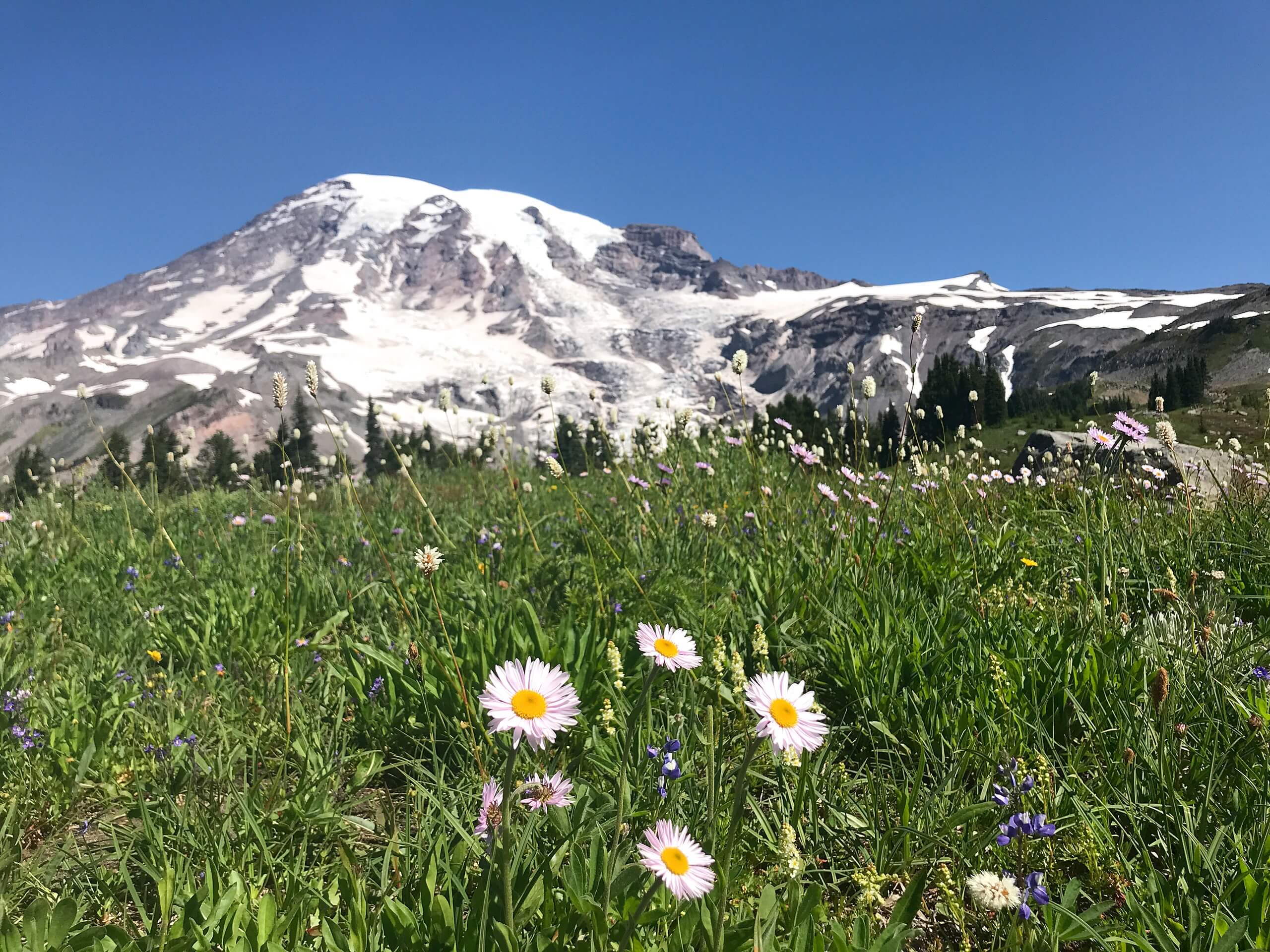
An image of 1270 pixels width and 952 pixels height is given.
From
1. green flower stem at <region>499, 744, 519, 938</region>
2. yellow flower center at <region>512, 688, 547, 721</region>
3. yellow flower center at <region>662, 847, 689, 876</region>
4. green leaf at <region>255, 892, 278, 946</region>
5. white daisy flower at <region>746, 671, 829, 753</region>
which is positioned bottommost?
green leaf at <region>255, 892, 278, 946</region>

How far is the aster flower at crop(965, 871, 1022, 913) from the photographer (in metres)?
1.12

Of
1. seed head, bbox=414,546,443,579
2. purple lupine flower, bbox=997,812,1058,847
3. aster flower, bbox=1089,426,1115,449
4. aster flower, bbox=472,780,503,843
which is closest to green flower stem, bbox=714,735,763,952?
aster flower, bbox=472,780,503,843

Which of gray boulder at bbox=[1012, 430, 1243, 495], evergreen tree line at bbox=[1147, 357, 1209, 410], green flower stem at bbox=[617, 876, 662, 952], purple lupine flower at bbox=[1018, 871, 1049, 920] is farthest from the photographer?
evergreen tree line at bbox=[1147, 357, 1209, 410]

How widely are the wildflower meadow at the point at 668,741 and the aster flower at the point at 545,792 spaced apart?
0.06 feet

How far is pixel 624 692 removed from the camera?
2.51m

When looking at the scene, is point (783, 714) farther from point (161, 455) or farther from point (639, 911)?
point (161, 455)

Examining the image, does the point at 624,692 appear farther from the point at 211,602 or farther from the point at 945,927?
the point at 211,602

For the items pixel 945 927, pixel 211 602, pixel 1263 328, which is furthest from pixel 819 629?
pixel 1263 328

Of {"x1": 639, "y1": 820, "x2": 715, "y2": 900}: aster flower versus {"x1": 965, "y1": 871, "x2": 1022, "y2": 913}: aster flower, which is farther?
{"x1": 965, "y1": 871, "x2": 1022, "y2": 913}: aster flower

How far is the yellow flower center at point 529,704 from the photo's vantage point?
41.2 inches

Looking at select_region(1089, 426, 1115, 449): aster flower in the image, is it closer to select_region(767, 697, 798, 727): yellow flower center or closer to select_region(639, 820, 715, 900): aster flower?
select_region(767, 697, 798, 727): yellow flower center

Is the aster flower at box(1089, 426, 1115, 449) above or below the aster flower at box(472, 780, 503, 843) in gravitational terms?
above

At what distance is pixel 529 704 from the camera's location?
1074mm

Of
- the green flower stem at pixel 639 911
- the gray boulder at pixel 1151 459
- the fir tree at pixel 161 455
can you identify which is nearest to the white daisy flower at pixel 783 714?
the green flower stem at pixel 639 911
